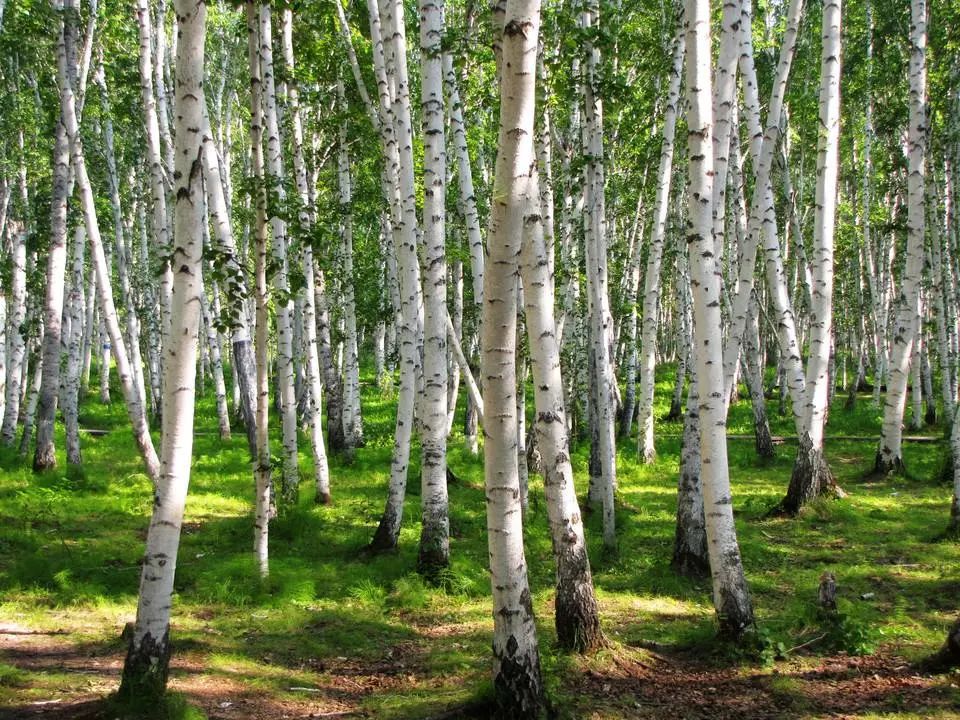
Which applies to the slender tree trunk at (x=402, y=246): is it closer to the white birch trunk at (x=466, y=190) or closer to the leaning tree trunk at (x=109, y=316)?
the white birch trunk at (x=466, y=190)

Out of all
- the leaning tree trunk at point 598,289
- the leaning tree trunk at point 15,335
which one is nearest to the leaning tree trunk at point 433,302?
the leaning tree trunk at point 598,289

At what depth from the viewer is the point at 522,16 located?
416cm

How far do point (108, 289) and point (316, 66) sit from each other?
650 centimetres

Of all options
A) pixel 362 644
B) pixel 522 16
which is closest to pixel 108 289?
pixel 362 644

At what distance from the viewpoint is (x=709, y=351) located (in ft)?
20.2

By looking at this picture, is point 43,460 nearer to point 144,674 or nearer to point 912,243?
point 144,674

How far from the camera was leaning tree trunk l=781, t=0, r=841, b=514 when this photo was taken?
34.3 ft

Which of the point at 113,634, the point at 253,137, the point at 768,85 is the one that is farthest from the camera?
the point at 768,85

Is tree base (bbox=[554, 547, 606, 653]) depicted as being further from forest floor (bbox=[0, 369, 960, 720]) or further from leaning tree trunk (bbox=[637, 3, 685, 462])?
leaning tree trunk (bbox=[637, 3, 685, 462])

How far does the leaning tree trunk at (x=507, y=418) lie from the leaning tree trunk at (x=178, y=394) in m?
1.87

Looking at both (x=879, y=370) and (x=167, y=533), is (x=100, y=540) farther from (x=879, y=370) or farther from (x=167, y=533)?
(x=879, y=370)

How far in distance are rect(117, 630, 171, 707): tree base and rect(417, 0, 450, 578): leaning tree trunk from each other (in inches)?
156

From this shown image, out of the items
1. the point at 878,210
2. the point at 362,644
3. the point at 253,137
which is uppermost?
the point at 878,210

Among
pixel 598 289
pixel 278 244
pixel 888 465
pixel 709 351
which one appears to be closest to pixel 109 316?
pixel 278 244
